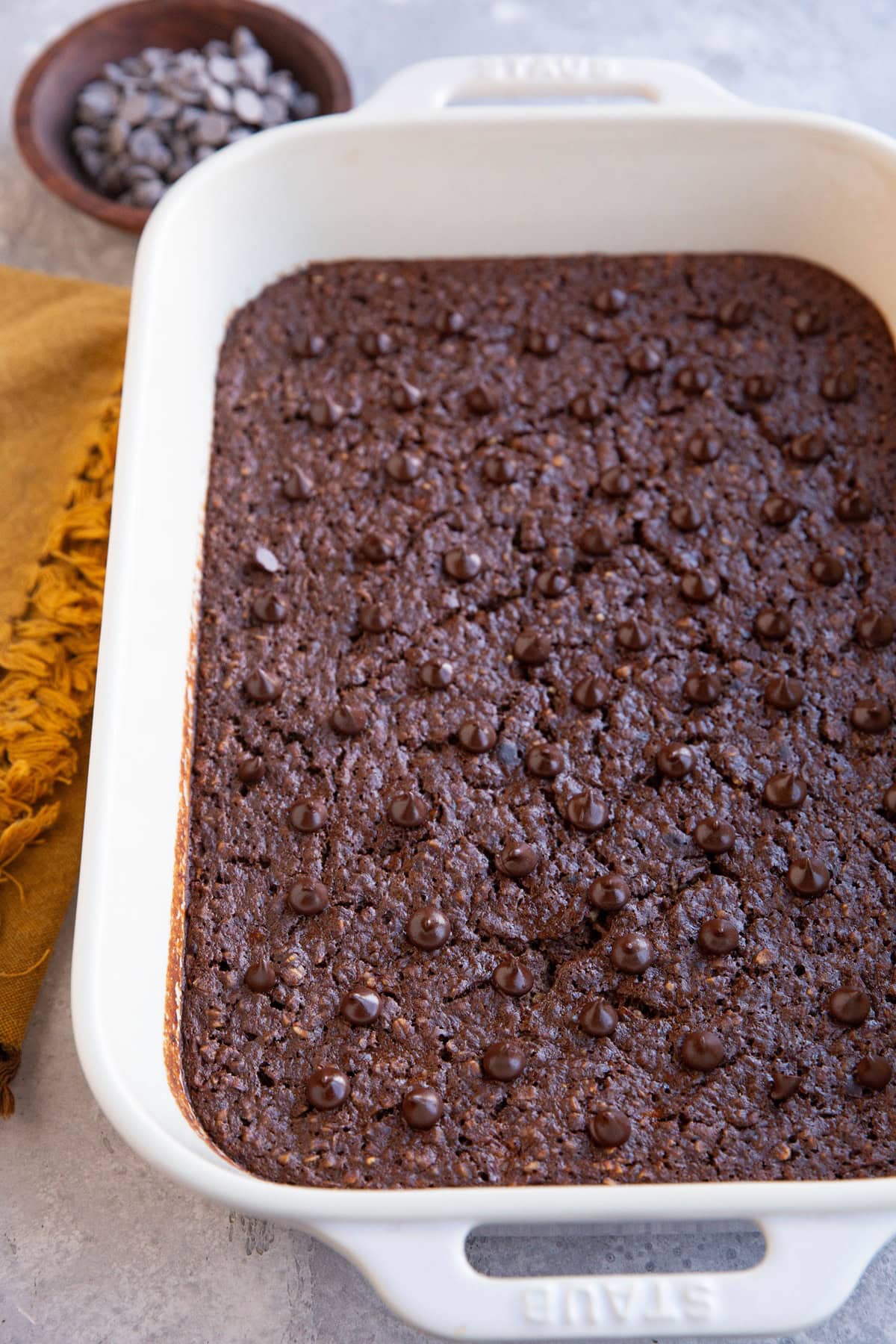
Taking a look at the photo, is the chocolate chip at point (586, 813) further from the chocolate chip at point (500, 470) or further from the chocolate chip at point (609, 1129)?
the chocolate chip at point (500, 470)

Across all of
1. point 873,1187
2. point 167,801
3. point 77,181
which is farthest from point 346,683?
point 77,181

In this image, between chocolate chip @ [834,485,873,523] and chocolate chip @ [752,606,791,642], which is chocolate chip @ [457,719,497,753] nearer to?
chocolate chip @ [752,606,791,642]

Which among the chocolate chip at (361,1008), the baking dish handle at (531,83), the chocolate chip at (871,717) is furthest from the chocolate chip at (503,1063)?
the baking dish handle at (531,83)

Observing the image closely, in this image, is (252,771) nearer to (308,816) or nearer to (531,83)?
(308,816)

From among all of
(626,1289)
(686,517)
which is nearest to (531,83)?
(686,517)

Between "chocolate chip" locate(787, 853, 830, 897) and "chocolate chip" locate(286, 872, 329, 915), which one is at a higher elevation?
"chocolate chip" locate(787, 853, 830, 897)

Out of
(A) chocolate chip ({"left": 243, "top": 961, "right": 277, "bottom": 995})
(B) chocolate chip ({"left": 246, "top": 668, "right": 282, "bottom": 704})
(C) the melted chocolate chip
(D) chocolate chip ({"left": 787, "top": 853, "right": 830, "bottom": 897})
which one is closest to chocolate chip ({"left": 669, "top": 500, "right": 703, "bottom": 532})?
(C) the melted chocolate chip
